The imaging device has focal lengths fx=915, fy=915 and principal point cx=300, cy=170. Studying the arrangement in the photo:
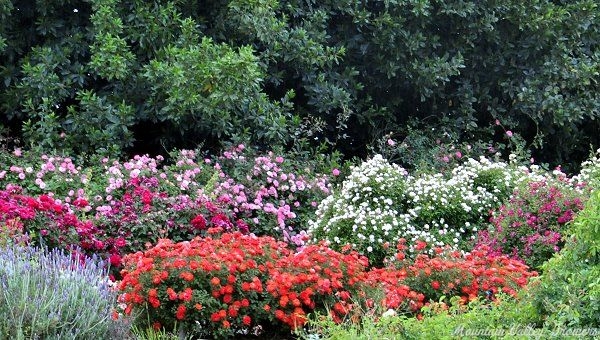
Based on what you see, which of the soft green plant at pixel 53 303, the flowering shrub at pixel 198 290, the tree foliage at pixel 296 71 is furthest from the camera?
the tree foliage at pixel 296 71

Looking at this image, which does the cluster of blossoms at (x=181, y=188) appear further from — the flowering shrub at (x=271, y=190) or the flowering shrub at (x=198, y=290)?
the flowering shrub at (x=198, y=290)

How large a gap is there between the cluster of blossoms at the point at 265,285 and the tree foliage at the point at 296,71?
10.4 feet

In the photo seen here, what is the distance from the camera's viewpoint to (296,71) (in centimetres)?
1030

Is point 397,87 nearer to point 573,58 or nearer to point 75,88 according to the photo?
point 573,58

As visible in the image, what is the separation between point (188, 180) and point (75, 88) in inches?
72.4

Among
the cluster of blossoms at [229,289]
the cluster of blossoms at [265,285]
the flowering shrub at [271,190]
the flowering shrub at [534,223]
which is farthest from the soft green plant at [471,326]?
the flowering shrub at [271,190]

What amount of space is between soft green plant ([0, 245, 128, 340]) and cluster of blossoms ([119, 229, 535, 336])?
1.33ft

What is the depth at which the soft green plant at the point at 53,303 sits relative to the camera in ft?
14.9

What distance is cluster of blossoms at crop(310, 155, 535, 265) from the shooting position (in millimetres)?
7543

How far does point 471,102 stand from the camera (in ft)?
36.6

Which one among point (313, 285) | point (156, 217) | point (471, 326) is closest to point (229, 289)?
point (313, 285)

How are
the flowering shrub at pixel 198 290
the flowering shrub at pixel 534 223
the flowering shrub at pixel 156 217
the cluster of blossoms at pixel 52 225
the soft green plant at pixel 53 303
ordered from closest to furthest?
1. the soft green plant at pixel 53 303
2. the flowering shrub at pixel 198 290
3. the cluster of blossoms at pixel 52 225
4. the flowering shrub at pixel 534 223
5. the flowering shrub at pixel 156 217

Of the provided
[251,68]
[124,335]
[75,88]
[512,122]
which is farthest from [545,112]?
[124,335]

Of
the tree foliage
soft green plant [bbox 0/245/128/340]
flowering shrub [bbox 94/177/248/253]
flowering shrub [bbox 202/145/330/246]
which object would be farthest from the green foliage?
the tree foliage
